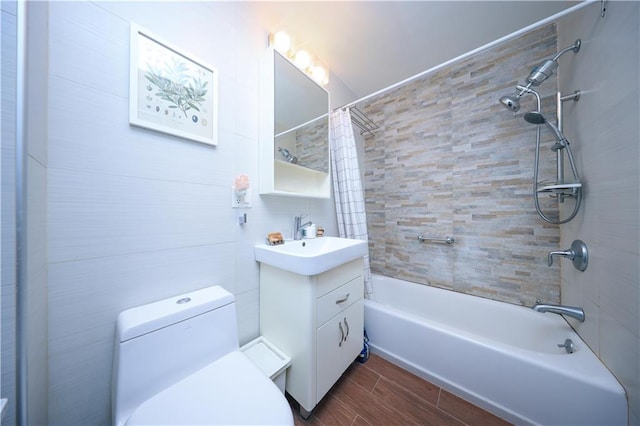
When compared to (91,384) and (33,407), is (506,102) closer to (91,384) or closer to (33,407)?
(33,407)

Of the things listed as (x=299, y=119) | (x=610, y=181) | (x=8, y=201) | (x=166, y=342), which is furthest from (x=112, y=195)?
(x=610, y=181)

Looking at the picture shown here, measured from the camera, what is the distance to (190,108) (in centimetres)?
91

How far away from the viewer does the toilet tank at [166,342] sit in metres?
0.64

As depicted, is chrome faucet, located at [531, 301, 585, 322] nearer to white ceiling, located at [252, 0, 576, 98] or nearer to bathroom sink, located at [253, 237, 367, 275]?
bathroom sink, located at [253, 237, 367, 275]

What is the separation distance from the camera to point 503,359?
99 centimetres

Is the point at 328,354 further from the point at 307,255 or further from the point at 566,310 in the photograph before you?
the point at 566,310

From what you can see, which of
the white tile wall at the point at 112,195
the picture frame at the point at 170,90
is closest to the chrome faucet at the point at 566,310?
the white tile wall at the point at 112,195

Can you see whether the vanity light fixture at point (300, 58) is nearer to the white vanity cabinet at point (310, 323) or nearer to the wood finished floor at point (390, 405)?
the white vanity cabinet at point (310, 323)

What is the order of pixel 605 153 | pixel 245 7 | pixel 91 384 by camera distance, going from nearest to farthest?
pixel 91 384, pixel 605 153, pixel 245 7

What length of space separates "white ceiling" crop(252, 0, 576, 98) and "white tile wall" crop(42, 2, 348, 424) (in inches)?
23.6

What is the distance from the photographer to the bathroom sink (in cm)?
92

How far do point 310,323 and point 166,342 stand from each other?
1.86 ft

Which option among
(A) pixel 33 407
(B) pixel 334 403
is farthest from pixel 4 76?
(B) pixel 334 403

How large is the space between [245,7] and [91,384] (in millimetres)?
1933
